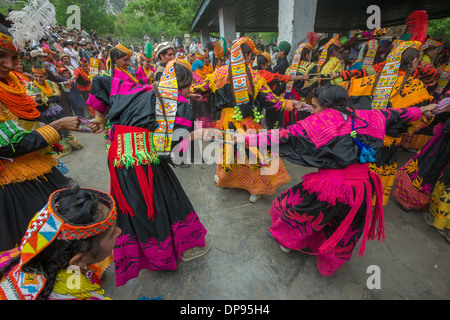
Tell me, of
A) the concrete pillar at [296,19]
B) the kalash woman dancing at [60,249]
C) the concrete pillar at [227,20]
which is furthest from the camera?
the concrete pillar at [227,20]

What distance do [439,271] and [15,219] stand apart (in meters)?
4.10

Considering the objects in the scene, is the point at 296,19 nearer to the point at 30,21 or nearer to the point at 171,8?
the point at 30,21

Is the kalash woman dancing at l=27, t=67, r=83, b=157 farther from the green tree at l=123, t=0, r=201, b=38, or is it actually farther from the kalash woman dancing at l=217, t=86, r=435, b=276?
the green tree at l=123, t=0, r=201, b=38

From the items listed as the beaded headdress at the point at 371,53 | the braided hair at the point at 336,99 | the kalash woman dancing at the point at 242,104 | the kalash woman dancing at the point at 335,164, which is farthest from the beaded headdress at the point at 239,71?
the beaded headdress at the point at 371,53

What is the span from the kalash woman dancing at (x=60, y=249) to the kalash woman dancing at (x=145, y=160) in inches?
28.8

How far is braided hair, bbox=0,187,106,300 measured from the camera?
90 cm

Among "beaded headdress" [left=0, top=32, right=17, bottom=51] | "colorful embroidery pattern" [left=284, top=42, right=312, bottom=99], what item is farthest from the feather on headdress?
"colorful embroidery pattern" [left=284, top=42, right=312, bottom=99]

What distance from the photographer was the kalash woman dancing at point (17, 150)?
1616 millimetres

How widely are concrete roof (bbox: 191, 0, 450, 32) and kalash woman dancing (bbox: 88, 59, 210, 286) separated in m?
6.87

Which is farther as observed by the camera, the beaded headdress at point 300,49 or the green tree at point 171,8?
the green tree at point 171,8

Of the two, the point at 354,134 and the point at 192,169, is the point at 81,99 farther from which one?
the point at 354,134

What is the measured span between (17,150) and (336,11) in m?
10.4

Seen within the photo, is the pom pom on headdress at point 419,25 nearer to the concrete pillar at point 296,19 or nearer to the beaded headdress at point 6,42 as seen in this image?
the concrete pillar at point 296,19

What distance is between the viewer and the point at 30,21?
171 centimetres
